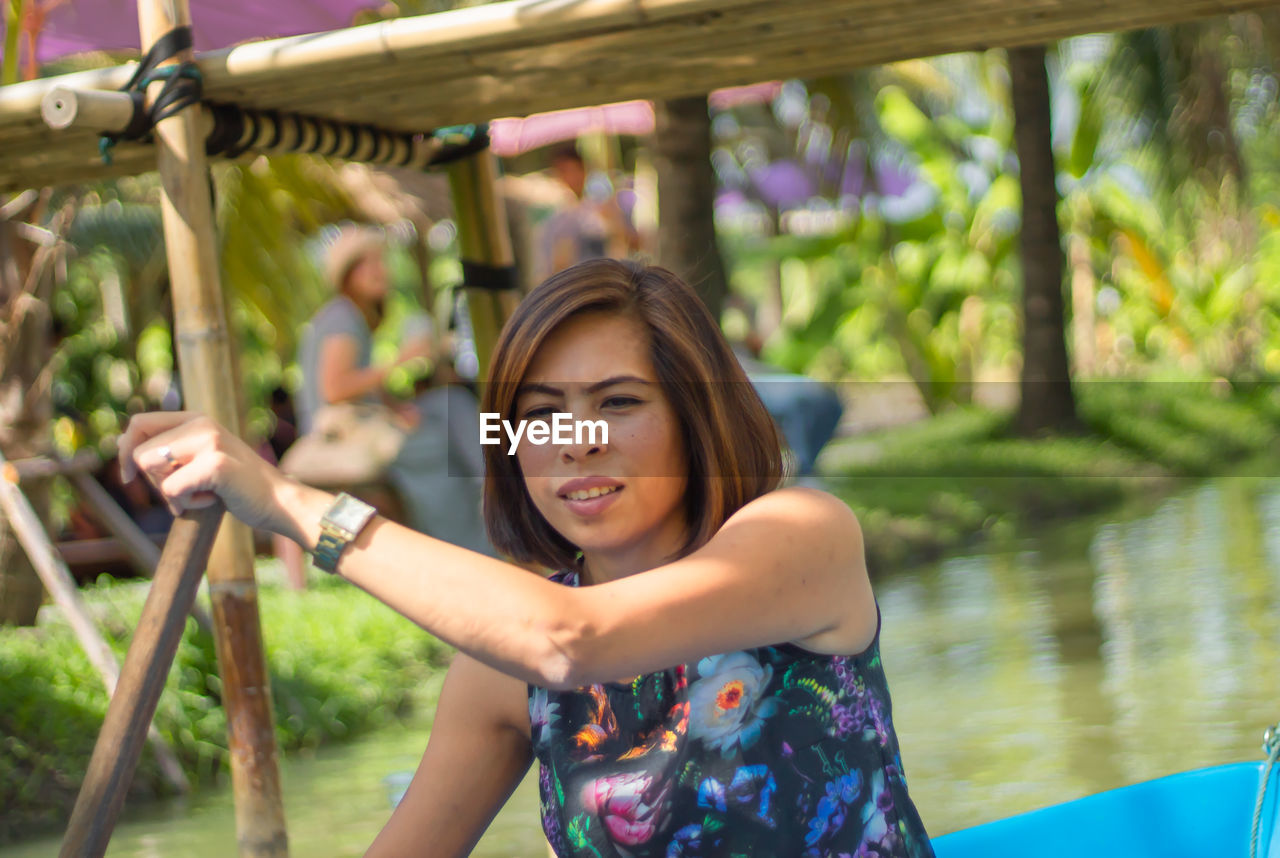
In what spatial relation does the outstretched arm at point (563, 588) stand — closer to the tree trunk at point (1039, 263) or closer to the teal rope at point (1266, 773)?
the teal rope at point (1266, 773)

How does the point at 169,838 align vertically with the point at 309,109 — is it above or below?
below

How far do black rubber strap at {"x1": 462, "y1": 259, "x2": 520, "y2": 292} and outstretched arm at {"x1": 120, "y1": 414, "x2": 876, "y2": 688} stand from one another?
2.25m

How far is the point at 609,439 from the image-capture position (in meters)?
1.82

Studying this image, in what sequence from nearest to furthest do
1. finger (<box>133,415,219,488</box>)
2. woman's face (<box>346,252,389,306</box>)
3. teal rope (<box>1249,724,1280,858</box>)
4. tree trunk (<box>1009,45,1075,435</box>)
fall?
finger (<box>133,415,219,488</box>) → teal rope (<box>1249,724,1280,858</box>) → woman's face (<box>346,252,389,306</box>) → tree trunk (<box>1009,45,1075,435</box>)

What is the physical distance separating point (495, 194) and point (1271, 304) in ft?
49.4

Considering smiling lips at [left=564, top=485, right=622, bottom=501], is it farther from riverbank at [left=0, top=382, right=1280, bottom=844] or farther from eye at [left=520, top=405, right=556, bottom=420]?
riverbank at [left=0, top=382, right=1280, bottom=844]

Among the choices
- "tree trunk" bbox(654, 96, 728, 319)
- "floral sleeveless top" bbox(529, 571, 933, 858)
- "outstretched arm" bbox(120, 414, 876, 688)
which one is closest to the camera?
"outstretched arm" bbox(120, 414, 876, 688)

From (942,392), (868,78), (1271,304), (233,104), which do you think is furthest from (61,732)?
(1271,304)

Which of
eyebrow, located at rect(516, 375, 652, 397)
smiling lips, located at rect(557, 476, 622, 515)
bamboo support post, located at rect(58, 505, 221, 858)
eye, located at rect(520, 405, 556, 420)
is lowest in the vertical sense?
bamboo support post, located at rect(58, 505, 221, 858)

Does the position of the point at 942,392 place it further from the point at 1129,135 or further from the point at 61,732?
the point at 61,732

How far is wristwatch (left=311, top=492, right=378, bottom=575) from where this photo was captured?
1548 millimetres

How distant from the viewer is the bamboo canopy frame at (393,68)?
255cm

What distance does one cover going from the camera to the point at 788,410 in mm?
7375

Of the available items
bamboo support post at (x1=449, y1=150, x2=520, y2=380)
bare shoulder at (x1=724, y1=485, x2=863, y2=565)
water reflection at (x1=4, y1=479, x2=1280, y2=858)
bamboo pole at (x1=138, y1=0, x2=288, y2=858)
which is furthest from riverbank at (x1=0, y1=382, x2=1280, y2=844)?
bare shoulder at (x1=724, y1=485, x2=863, y2=565)
